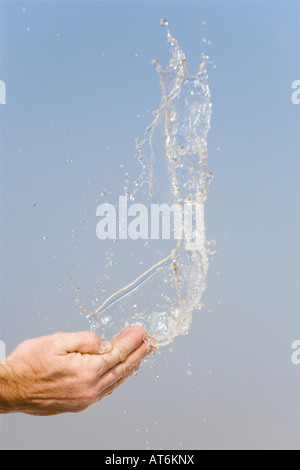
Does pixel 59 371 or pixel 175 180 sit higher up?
pixel 175 180

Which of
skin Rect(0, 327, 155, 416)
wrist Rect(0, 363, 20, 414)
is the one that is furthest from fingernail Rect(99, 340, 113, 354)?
wrist Rect(0, 363, 20, 414)

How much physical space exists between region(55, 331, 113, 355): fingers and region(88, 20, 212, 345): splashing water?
0.25 meters

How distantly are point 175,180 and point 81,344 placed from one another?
66 cm

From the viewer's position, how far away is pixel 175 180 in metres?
1.68

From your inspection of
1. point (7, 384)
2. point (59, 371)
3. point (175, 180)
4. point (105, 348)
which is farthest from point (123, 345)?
point (175, 180)

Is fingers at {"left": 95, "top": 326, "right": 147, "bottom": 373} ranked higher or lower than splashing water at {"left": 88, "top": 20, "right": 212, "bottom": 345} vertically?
lower

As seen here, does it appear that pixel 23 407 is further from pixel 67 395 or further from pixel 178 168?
pixel 178 168

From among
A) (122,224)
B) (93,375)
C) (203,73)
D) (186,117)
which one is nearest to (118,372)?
(93,375)

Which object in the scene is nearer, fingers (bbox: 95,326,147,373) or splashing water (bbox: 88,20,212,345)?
fingers (bbox: 95,326,147,373)

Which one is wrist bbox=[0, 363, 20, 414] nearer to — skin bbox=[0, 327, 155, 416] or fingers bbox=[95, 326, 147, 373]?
skin bbox=[0, 327, 155, 416]

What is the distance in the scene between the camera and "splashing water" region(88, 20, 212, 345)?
1510 millimetres

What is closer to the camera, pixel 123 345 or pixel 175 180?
pixel 123 345

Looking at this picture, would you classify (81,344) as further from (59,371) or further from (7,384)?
(7,384)

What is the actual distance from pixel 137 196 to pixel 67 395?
40.1 inches
